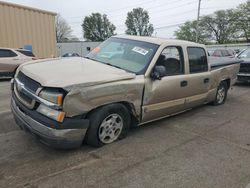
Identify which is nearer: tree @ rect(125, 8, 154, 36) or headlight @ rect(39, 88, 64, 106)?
headlight @ rect(39, 88, 64, 106)

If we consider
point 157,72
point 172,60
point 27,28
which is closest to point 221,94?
point 172,60

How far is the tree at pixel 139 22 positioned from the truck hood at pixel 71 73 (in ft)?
247

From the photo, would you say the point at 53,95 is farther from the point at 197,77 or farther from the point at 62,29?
the point at 62,29

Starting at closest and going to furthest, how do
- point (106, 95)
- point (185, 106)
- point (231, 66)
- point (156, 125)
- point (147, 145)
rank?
1. point (106, 95)
2. point (147, 145)
3. point (156, 125)
4. point (185, 106)
5. point (231, 66)

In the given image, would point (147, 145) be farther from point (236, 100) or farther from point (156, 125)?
point (236, 100)

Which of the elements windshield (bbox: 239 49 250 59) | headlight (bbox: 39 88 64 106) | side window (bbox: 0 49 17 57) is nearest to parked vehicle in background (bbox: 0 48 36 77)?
side window (bbox: 0 49 17 57)

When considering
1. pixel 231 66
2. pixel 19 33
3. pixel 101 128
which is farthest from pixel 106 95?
pixel 19 33

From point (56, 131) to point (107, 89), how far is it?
929mm

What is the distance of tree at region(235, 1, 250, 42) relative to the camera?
60531 mm

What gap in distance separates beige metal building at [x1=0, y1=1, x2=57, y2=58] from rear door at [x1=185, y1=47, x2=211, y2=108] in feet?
43.7

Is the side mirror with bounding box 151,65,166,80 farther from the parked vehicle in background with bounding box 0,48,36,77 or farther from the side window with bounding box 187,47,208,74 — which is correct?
the parked vehicle in background with bounding box 0,48,36,77

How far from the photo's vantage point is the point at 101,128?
12.8 feet

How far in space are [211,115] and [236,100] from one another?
2.35 m

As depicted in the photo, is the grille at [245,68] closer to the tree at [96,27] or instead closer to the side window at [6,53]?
the side window at [6,53]
